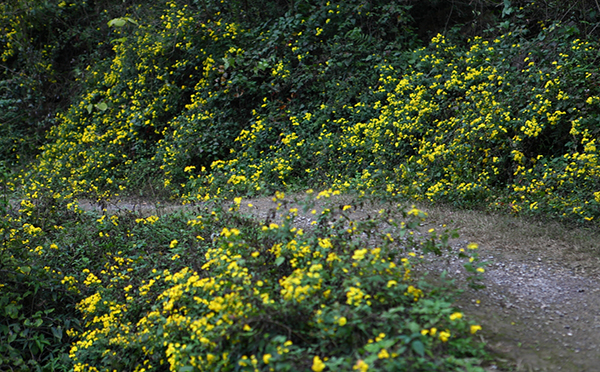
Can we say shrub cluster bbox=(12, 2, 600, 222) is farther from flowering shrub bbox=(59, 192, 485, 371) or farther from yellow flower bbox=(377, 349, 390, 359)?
yellow flower bbox=(377, 349, 390, 359)

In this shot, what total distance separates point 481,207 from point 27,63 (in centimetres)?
1137

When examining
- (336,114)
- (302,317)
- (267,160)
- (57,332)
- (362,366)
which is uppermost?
(336,114)

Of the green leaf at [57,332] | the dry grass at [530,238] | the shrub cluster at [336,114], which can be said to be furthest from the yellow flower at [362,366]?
the shrub cluster at [336,114]

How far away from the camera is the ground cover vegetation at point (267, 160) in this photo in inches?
118

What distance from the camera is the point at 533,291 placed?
3.94m

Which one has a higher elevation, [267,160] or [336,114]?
[336,114]

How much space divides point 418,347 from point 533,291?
72.8 inches

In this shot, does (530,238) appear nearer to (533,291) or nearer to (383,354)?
(533,291)

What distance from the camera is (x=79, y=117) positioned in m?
11.3

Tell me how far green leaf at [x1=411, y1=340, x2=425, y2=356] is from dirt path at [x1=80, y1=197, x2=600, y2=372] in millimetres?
608

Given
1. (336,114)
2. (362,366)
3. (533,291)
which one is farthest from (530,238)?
(336,114)

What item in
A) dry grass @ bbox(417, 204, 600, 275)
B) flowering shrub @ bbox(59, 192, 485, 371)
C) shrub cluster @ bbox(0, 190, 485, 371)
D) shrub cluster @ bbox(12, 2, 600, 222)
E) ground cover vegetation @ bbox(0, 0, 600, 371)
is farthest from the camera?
shrub cluster @ bbox(12, 2, 600, 222)

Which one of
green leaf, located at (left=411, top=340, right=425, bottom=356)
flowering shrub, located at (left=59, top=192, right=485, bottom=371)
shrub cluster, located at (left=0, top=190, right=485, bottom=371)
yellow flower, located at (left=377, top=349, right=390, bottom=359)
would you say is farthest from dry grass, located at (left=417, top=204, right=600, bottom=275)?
yellow flower, located at (left=377, top=349, right=390, bottom=359)

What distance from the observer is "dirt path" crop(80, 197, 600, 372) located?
10.1ft
